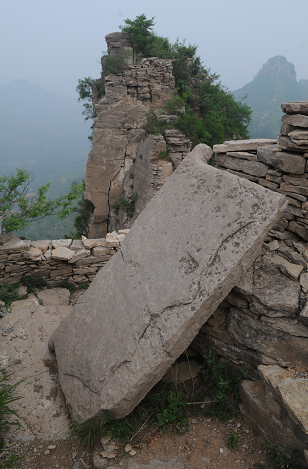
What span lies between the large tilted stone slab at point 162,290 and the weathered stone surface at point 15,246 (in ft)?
8.68

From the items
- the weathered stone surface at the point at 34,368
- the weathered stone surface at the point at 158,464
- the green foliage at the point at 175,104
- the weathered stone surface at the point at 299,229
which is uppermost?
the green foliage at the point at 175,104

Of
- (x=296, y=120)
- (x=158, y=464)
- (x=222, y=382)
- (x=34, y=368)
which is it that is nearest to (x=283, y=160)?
(x=296, y=120)

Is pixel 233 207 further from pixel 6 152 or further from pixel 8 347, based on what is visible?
pixel 6 152

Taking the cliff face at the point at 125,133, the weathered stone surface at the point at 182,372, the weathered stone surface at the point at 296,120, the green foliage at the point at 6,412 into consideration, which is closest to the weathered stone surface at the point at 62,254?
the green foliage at the point at 6,412

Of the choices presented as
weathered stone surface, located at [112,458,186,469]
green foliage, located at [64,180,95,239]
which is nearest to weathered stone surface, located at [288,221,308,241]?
weathered stone surface, located at [112,458,186,469]

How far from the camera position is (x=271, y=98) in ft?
197

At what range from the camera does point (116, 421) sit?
2568mm

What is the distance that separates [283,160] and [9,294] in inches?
186

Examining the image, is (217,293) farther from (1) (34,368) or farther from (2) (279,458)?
(1) (34,368)

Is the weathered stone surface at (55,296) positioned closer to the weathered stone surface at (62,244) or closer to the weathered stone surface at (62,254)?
the weathered stone surface at (62,254)

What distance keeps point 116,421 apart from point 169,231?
1.82m

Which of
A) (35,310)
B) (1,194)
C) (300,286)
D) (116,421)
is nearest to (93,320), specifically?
(116,421)

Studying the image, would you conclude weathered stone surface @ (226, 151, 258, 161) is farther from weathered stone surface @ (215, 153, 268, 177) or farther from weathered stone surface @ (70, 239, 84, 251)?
weathered stone surface @ (70, 239, 84, 251)

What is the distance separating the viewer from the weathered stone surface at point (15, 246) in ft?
16.9
